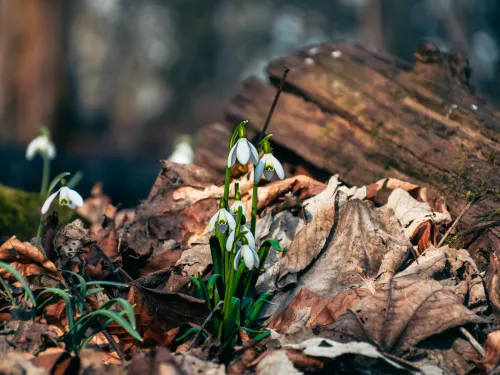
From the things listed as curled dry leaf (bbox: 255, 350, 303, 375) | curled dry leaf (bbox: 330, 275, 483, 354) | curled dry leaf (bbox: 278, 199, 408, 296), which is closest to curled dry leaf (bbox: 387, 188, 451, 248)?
curled dry leaf (bbox: 278, 199, 408, 296)

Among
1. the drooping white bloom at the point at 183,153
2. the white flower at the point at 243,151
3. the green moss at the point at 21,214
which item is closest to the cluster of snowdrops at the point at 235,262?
the white flower at the point at 243,151

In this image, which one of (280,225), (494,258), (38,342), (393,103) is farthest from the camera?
(393,103)

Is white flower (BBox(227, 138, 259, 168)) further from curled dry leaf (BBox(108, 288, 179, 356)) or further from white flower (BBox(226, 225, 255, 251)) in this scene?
curled dry leaf (BBox(108, 288, 179, 356))

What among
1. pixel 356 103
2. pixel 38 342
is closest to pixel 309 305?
pixel 38 342

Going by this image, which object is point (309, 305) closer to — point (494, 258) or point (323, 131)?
point (494, 258)

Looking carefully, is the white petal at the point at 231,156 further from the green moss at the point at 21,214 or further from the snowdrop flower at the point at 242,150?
the green moss at the point at 21,214

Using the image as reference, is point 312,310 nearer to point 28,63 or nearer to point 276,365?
point 276,365

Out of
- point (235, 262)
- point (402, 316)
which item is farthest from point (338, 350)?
point (235, 262)
